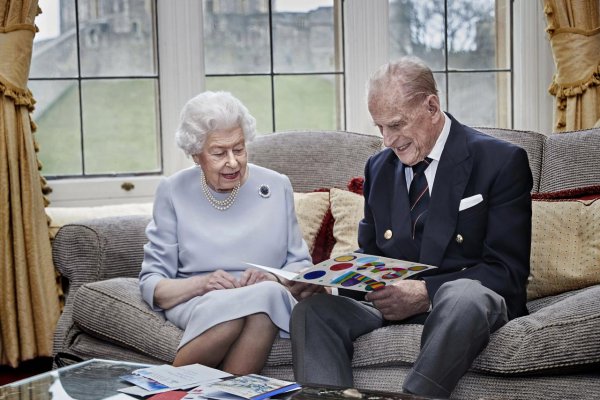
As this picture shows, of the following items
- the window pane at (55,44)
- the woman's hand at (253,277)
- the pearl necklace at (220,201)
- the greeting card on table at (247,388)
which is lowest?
the greeting card on table at (247,388)

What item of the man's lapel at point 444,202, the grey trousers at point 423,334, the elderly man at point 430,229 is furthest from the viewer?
the man's lapel at point 444,202

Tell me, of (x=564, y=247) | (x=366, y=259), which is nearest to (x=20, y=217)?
(x=366, y=259)

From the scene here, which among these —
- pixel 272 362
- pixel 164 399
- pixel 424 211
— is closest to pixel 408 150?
pixel 424 211

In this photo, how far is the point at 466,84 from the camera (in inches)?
156

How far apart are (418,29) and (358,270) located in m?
2.16

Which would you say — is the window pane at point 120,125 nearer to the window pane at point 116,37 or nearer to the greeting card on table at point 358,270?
the window pane at point 116,37

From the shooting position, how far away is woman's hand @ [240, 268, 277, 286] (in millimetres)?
2480

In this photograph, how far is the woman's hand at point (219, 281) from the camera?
2436 mm

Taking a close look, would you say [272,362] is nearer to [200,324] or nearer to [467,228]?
[200,324]

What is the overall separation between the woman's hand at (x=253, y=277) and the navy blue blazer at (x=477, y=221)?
1.17 ft

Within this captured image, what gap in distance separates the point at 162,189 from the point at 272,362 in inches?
25.9

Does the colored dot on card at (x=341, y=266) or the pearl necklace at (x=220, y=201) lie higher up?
the pearl necklace at (x=220, y=201)

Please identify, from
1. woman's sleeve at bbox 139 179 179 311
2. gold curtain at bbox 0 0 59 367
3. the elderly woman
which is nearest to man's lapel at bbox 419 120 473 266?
the elderly woman

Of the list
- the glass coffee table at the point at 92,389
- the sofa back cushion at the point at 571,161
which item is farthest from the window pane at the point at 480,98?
the glass coffee table at the point at 92,389
